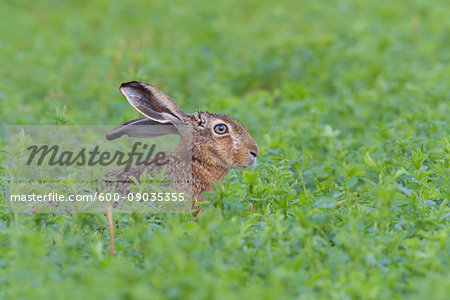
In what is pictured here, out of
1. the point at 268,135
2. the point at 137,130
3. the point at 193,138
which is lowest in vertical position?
the point at 193,138

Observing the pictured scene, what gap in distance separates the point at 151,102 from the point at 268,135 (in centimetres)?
138

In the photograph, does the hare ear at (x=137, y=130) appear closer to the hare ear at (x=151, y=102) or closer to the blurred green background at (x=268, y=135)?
the hare ear at (x=151, y=102)

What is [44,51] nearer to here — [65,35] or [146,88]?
[65,35]

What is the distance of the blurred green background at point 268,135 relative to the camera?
3908 mm

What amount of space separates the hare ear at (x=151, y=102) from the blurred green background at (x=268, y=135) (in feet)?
2.54

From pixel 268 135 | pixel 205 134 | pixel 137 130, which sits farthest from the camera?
pixel 268 135

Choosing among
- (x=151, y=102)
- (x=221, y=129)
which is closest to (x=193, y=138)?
(x=221, y=129)

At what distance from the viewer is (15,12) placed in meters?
14.5

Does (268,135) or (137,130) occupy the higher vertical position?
(268,135)

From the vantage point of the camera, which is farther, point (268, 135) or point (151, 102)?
point (268, 135)

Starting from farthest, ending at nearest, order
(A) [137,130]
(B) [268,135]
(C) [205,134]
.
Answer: (B) [268,135], (C) [205,134], (A) [137,130]

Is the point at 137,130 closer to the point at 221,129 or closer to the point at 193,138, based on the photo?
the point at 193,138

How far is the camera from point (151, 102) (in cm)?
622

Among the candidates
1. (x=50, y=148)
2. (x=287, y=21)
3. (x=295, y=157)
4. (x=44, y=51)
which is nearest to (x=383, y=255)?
(x=295, y=157)
